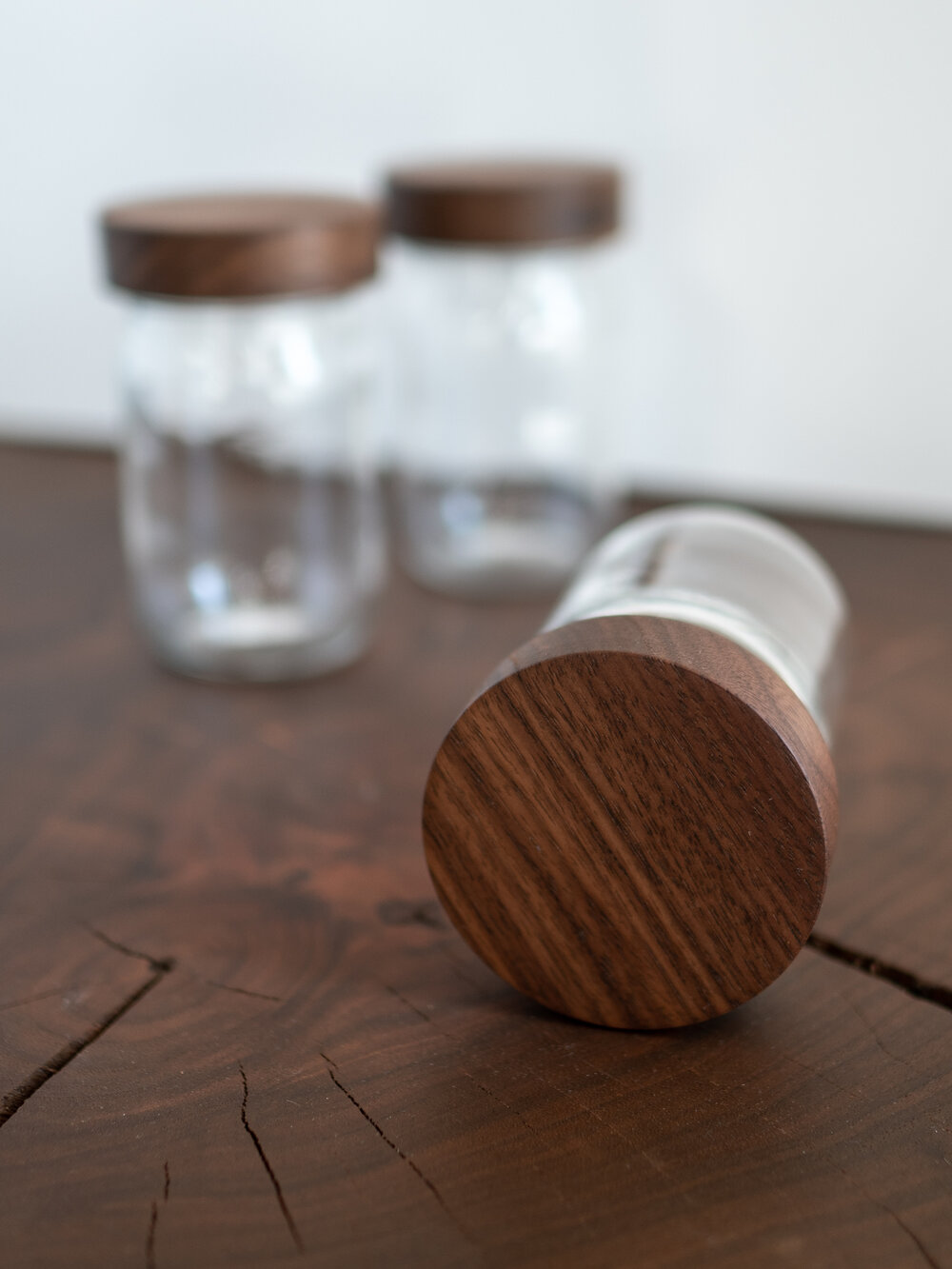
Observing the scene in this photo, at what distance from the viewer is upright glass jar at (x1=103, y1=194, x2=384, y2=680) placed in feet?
1.96

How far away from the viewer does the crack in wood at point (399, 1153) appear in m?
0.35

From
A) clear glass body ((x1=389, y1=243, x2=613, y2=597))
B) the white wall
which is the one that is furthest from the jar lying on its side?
the white wall

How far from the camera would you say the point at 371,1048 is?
0.41m

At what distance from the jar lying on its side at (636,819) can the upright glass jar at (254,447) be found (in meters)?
0.28

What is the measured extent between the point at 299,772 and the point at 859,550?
1.30 ft

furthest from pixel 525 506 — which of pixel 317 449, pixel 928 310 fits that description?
pixel 928 310

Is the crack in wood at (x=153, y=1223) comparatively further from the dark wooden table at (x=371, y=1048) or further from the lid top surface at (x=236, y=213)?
the lid top surface at (x=236, y=213)

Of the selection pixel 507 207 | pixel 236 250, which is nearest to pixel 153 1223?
pixel 236 250

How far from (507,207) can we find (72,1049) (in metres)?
0.46

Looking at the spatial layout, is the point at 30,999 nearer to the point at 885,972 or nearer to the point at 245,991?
the point at 245,991

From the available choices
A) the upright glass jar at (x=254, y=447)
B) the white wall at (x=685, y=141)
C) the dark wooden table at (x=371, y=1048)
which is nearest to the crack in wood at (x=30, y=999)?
the dark wooden table at (x=371, y=1048)

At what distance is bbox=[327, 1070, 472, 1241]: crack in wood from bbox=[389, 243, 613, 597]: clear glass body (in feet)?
1.30

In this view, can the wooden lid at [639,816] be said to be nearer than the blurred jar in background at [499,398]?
Yes

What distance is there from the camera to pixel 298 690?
26.0 inches
